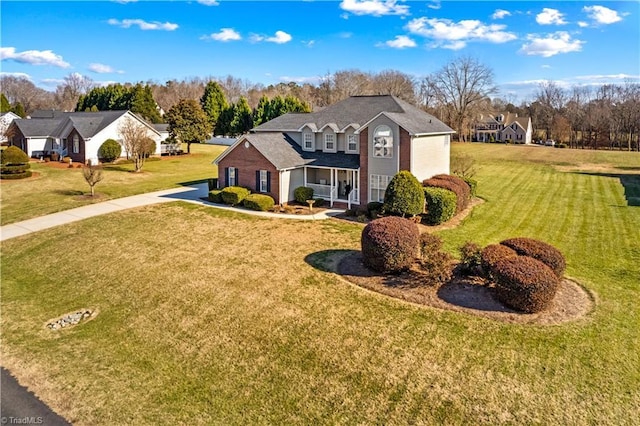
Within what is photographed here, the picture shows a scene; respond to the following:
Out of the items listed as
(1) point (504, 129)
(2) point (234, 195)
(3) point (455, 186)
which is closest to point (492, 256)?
(3) point (455, 186)

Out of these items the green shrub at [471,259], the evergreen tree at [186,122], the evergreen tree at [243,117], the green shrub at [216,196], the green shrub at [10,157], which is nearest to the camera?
the green shrub at [471,259]

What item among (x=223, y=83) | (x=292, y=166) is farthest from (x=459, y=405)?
(x=223, y=83)

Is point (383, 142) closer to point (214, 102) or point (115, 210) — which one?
point (115, 210)

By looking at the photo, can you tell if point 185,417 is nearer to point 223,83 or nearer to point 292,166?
point 292,166

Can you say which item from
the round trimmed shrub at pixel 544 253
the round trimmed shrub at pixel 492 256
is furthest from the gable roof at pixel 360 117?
the round trimmed shrub at pixel 492 256

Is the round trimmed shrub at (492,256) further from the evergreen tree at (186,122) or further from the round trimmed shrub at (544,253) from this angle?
the evergreen tree at (186,122)

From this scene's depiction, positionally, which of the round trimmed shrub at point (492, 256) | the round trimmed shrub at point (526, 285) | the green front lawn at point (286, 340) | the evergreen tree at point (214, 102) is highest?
the evergreen tree at point (214, 102)

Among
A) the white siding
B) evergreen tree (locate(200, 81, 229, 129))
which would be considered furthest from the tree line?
the white siding

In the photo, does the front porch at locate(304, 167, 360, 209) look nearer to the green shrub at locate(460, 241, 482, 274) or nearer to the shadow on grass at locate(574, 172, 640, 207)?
the green shrub at locate(460, 241, 482, 274)
